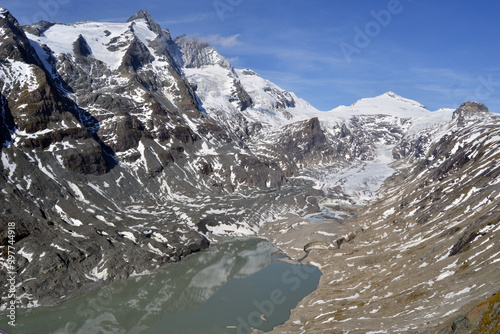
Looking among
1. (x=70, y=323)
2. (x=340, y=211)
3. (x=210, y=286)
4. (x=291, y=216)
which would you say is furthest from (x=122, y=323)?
(x=340, y=211)

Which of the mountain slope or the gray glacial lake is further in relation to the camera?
the gray glacial lake

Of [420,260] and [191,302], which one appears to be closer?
[420,260]

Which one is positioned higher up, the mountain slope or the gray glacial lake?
the gray glacial lake

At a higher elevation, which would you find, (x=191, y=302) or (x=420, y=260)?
(x=191, y=302)

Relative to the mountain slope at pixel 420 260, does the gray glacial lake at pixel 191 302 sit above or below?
above

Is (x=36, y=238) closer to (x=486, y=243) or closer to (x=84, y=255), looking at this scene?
(x=84, y=255)

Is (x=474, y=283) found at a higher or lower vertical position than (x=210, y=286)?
lower

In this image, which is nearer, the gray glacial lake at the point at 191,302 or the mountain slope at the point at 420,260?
the mountain slope at the point at 420,260

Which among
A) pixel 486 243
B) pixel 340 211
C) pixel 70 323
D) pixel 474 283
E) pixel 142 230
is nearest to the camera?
pixel 474 283
